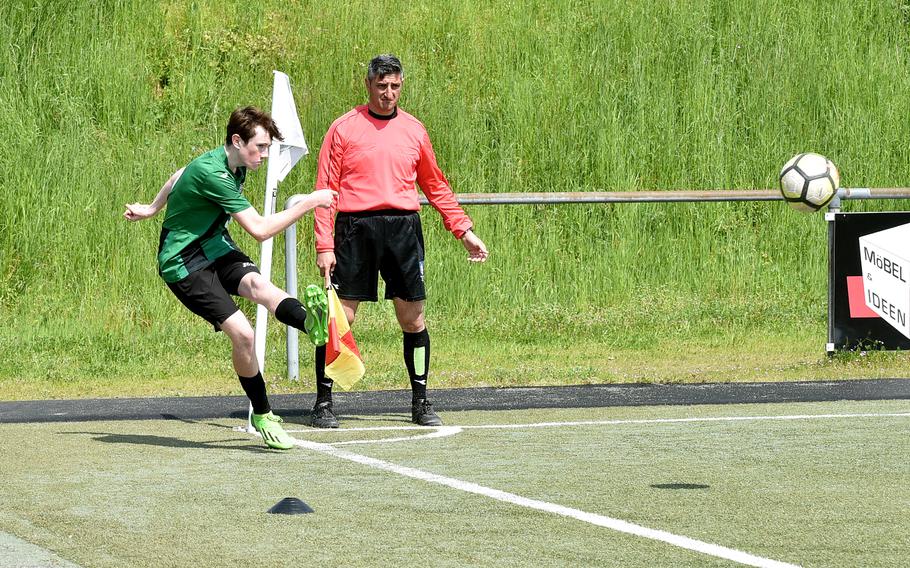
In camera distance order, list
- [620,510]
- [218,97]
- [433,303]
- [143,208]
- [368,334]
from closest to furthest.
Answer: [620,510] → [143,208] → [368,334] → [433,303] → [218,97]

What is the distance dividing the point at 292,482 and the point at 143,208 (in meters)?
2.49

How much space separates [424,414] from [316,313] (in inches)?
67.0

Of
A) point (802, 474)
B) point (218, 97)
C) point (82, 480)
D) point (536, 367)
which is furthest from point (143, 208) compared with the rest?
point (218, 97)

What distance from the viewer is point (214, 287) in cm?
806

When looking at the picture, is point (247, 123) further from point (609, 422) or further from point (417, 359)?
point (609, 422)

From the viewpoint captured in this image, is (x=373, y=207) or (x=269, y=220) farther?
(x=373, y=207)

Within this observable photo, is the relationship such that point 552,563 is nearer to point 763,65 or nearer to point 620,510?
point 620,510

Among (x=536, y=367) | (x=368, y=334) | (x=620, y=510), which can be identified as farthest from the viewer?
(x=368, y=334)

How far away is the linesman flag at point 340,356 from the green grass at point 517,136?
18.8 ft

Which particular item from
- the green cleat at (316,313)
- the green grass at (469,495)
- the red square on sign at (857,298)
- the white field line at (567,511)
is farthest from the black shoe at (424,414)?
the red square on sign at (857,298)

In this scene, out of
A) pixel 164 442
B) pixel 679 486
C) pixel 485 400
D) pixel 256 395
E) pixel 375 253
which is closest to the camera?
pixel 679 486

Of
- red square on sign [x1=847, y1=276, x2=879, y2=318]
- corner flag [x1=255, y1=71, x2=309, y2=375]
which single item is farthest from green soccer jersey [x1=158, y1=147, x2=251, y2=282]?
red square on sign [x1=847, y1=276, x2=879, y2=318]

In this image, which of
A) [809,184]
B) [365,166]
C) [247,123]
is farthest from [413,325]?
[809,184]

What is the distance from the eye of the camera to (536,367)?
12.8 metres
